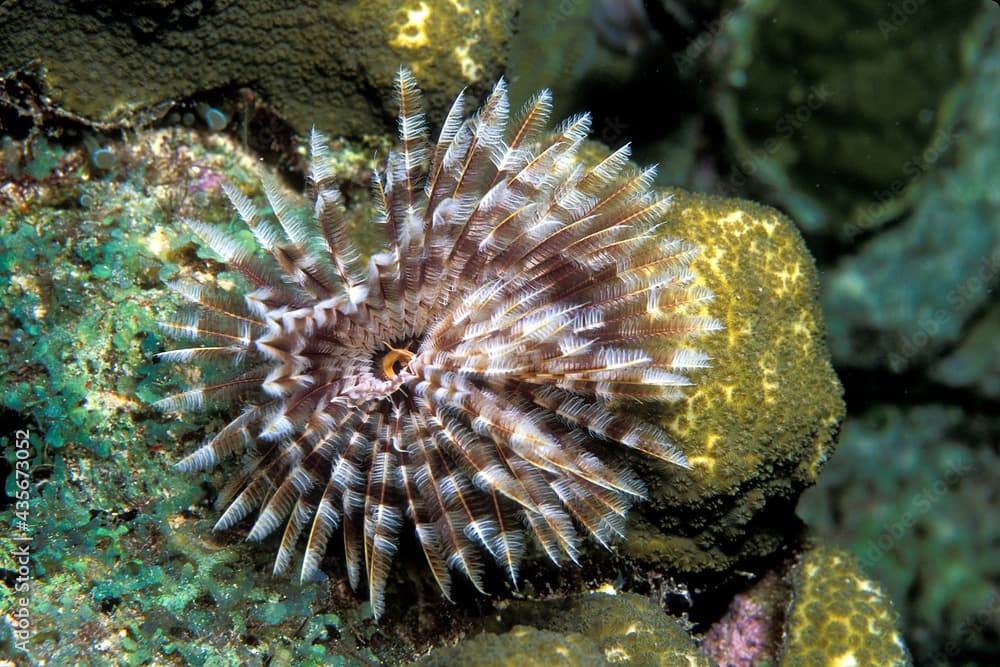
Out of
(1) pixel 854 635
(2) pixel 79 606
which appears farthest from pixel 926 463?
(2) pixel 79 606

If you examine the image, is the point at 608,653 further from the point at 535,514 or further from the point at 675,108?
the point at 675,108

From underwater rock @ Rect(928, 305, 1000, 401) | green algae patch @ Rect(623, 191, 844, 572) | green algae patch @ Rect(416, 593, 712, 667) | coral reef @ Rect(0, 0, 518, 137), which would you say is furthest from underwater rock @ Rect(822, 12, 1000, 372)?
coral reef @ Rect(0, 0, 518, 137)

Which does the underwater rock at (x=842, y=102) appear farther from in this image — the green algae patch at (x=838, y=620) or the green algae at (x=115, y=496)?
the green algae at (x=115, y=496)

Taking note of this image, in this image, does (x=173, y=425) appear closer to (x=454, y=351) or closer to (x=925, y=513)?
(x=454, y=351)

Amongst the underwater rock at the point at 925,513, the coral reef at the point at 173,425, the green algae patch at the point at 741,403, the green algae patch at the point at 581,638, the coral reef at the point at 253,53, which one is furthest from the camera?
the underwater rock at the point at 925,513

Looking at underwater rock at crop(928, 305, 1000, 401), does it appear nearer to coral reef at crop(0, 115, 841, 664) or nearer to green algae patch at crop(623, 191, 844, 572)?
green algae patch at crop(623, 191, 844, 572)

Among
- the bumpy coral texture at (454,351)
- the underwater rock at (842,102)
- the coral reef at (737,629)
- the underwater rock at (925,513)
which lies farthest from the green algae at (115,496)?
the underwater rock at (925,513)
